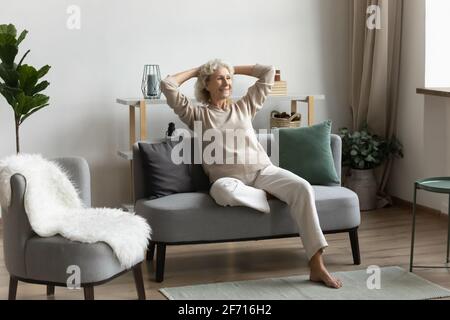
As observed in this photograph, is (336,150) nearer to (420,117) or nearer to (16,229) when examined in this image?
(420,117)

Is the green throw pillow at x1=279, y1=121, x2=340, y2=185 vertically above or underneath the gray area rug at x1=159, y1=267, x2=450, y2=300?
above

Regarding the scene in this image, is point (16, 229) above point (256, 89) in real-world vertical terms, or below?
below

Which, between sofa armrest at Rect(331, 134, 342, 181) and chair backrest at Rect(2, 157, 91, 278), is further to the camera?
sofa armrest at Rect(331, 134, 342, 181)

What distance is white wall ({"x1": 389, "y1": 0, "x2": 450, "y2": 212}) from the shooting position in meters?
5.52

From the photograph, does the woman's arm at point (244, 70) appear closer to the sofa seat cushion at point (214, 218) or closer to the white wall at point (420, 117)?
the sofa seat cushion at point (214, 218)

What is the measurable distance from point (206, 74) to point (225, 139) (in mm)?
390

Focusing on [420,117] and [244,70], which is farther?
[420,117]

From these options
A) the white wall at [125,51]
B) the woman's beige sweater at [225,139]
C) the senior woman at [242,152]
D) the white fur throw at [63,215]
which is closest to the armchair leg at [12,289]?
the white fur throw at [63,215]

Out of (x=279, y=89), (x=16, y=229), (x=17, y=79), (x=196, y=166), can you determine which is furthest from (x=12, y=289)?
(x=279, y=89)

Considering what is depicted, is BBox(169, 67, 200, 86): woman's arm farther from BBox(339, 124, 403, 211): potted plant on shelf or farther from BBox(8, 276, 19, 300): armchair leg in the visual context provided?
BBox(339, 124, 403, 211): potted plant on shelf

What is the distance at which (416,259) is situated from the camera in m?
4.43

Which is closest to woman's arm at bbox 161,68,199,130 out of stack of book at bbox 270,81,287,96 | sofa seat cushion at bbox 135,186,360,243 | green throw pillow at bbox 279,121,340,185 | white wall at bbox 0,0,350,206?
sofa seat cushion at bbox 135,186,360,243

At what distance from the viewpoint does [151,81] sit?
209 inches

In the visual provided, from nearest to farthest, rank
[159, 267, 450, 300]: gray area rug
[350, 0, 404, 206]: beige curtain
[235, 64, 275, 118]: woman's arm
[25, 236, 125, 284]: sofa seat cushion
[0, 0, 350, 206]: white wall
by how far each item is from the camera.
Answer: [25, 236, 125, 284]: sofa seat cushion < [159, 267, 450, 300]: gray area rug < [235, 64, 275, 118]: woman's arm < [0, 0, 350, 206]: white wall < [350, 0, 404, 206]: beige curtain
